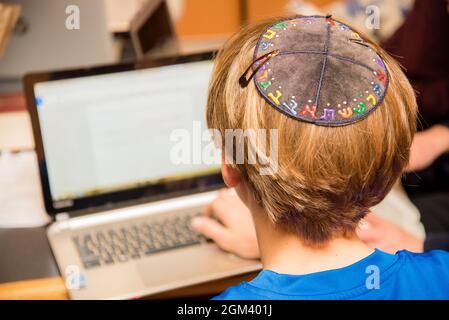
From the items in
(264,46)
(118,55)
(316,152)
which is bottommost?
(118,55)

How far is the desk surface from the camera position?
97cm

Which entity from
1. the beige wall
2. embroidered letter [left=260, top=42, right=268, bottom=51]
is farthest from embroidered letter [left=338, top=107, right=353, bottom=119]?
the beige wall

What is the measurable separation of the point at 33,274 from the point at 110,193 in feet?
0.72

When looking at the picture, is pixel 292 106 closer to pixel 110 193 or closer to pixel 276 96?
pixel 276 96

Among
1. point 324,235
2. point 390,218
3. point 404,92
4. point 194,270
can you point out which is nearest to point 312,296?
point 324,235

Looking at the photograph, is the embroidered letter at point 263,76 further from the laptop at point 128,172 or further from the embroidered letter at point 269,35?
the laptop at point 128,172

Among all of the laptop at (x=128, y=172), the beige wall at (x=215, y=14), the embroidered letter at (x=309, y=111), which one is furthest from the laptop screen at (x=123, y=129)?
the beige wall at (x=215, y=14)

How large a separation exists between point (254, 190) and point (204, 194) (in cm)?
51

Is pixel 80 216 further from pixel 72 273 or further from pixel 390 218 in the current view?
pixel 390 218

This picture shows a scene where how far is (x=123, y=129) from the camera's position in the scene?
3.77 ft

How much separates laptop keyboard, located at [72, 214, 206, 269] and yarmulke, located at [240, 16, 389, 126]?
1.56 ft

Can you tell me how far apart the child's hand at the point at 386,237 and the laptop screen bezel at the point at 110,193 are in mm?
323

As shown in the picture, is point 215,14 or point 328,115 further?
point 215,14

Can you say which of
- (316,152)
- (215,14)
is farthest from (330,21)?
(215,14)
